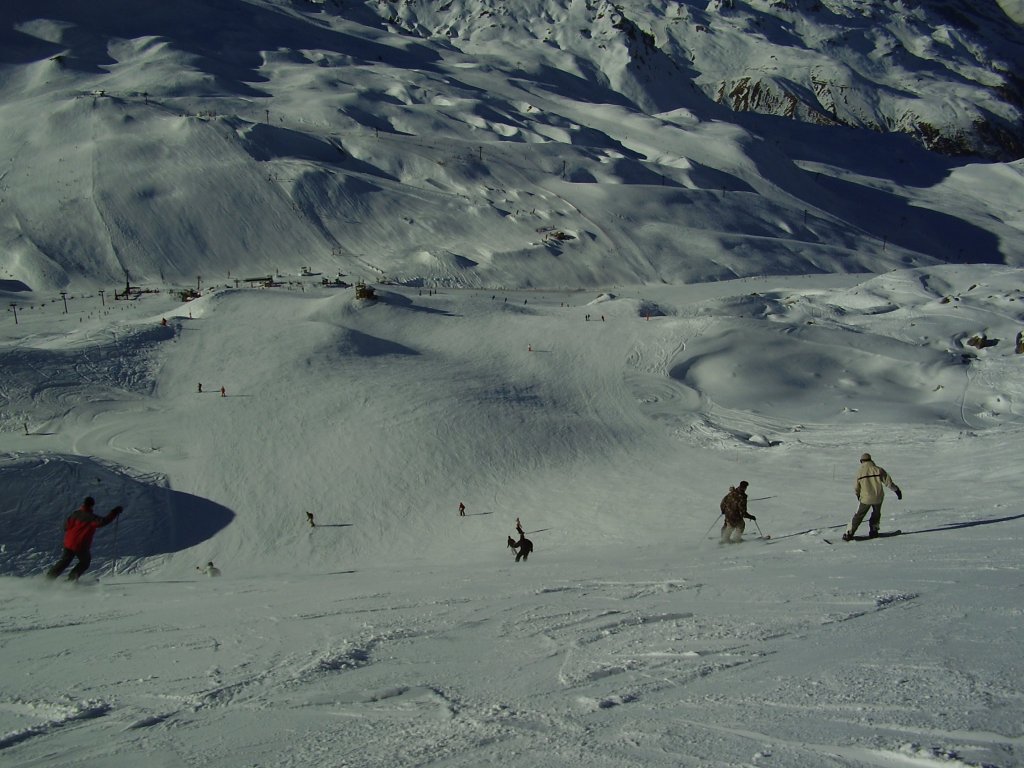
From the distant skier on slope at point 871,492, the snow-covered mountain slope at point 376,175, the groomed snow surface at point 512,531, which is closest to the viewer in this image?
the groomed snow surface at point 512,531

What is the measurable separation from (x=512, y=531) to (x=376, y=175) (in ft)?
235

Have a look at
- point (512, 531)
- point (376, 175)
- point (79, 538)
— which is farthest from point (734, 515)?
point (376, 175)

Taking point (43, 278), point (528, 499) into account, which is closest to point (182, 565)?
point (528, 499)

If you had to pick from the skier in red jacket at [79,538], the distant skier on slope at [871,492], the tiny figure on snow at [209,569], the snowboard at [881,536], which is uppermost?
the distant skier on slope at [871,492]

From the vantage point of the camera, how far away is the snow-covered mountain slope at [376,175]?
70.1 meters

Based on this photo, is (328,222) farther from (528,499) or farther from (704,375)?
(528,499)

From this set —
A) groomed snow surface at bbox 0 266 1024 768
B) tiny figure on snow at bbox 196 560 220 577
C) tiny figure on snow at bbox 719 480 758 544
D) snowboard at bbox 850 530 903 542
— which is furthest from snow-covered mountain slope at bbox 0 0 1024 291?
snowboard at bbox 850 530 903 542

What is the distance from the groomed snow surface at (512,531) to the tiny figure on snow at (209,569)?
0.94 feet

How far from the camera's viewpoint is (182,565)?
19.0 meters

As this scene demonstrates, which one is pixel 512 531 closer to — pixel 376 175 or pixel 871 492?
pixel 871 492

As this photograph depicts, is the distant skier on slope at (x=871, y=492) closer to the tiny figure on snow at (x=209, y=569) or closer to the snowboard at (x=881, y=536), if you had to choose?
the snowboard at (x=881, y=536)

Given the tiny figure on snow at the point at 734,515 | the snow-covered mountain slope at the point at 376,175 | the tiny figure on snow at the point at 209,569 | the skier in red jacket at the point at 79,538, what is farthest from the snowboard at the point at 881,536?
the snow-covered mountain slope at the point at 376,175

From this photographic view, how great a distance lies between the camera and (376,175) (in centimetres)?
8594

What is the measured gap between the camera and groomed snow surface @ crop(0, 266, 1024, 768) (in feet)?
15.1
